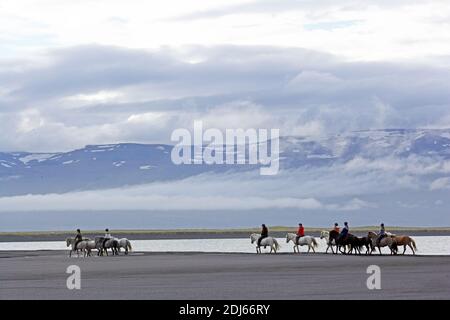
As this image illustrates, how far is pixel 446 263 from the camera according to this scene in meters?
56.4

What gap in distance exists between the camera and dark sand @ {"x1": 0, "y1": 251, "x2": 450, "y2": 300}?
34.9 meters

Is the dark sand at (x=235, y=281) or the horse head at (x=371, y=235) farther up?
the horse head at (x=371, y=235)

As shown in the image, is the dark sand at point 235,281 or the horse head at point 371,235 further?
the horse head at point 371,235

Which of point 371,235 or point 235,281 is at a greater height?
point 371,235

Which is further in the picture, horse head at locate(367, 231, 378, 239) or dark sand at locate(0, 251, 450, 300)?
horse head at locate(367, 231, 378, 239)

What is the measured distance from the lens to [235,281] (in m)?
42.1

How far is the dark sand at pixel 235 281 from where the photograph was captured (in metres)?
34.9

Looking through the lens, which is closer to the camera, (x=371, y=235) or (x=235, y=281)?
(x=235, y=281)

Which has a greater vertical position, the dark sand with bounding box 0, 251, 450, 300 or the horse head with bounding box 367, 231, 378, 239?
the horse head with bounding box 367, 231, 378, 239
